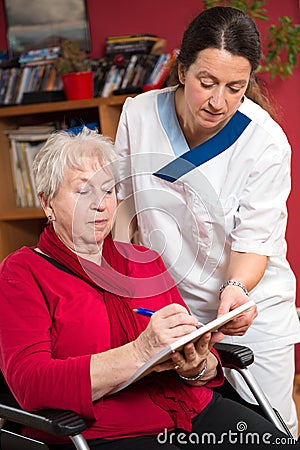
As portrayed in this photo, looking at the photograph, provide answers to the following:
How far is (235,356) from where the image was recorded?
2.00 m

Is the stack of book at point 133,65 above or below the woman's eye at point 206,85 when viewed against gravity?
below

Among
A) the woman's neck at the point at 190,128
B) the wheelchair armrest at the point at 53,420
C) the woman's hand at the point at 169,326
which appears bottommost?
the wheelchair armrest at the point at 53,420

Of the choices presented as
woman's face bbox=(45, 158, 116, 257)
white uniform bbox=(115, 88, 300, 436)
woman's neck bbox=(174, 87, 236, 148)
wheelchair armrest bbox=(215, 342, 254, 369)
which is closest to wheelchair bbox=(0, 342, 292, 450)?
wheelchair armrest bbox=(215, 342, 254, 369)

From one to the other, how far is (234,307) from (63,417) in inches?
19.1

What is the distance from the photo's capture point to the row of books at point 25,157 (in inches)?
143

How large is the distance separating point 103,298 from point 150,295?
0.13 meters

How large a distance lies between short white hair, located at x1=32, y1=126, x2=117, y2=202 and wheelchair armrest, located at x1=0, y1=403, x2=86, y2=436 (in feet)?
1.67

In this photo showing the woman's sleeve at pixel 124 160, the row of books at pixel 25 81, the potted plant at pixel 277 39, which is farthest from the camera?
the row of books at pixel 25 81

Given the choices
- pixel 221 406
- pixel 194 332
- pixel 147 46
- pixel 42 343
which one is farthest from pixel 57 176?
pixel 147 46

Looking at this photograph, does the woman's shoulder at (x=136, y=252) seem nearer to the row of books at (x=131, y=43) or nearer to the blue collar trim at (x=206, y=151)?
the blue collar trim at (x=206, y=151)

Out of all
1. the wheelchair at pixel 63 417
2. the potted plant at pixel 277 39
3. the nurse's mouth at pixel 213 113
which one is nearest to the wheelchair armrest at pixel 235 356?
the wheelchair at pixel 63 417

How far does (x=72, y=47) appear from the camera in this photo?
11.5ft

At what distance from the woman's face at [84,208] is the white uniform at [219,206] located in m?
0.22

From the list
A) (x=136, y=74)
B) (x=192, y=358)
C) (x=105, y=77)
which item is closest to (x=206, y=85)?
(x=192, y=358)
